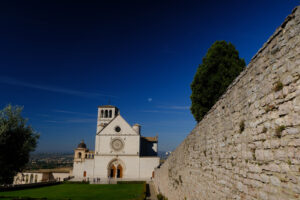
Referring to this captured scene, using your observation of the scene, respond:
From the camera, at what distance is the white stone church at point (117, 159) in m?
41.5

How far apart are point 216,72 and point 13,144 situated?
55.8 feet

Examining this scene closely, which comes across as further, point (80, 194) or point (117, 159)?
point (117, 159)

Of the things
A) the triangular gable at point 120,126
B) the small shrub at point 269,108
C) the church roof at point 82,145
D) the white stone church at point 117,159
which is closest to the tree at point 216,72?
the small shrub at point 269,108

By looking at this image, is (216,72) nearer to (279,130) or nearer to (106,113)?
(279,130)

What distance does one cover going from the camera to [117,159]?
42469 mm

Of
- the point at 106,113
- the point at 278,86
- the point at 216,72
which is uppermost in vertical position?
the point at 106,113

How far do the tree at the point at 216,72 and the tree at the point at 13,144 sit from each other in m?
14.7

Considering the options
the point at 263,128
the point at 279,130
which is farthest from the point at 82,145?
the point at 279,130

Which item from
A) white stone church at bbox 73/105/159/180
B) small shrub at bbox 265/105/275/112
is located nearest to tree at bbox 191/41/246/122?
small shrub at bbox 265/105/275/112

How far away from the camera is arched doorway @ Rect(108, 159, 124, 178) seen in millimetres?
42094

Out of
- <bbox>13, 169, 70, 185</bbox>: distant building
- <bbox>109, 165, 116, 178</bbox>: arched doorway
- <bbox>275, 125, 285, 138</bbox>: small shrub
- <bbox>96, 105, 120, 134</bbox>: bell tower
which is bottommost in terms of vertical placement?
<bbox>13, 169, 70, 185</bbox>: distant building

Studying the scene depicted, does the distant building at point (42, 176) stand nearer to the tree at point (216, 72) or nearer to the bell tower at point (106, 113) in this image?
the bell tower at point (106, 113)

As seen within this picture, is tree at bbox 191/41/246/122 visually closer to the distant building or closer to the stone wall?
the stone wall

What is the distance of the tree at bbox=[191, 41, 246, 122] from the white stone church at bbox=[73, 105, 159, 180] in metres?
28.0
